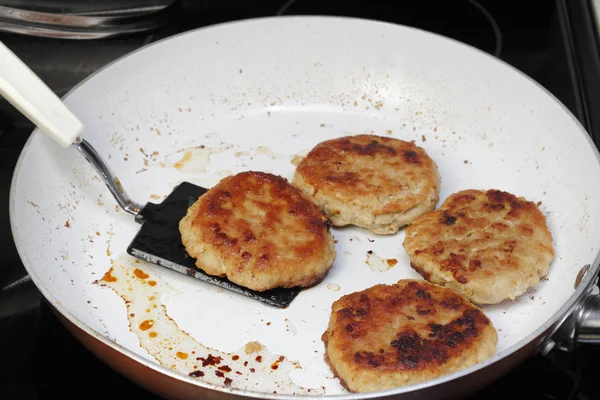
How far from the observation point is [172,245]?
171 cm

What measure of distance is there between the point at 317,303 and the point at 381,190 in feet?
1.12

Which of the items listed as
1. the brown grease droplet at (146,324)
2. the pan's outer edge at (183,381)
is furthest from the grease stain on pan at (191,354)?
the pan's outer edge at (183,381)

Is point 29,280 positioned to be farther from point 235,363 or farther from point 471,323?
point 471,323

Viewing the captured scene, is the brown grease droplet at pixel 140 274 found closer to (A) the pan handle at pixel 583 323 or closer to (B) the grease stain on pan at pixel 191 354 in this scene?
(B) the grease stain on pan at pixel 191 354

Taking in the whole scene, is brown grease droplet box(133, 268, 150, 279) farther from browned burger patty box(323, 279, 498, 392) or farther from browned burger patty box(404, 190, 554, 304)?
browned burger patty box(404, 190, 554, 304)

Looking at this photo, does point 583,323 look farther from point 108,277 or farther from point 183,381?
point 108,277

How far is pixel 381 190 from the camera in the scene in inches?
70.5

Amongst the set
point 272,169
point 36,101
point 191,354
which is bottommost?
point 191,354

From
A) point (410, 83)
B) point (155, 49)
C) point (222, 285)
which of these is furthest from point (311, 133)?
point (222, 285)

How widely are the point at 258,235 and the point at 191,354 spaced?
0.31 metres

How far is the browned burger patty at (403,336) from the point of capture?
1378 millimetres

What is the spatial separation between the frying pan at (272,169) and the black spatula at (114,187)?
4 cm

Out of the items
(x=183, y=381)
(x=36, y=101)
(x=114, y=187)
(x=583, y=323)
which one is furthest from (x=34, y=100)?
(x=583, y=323)

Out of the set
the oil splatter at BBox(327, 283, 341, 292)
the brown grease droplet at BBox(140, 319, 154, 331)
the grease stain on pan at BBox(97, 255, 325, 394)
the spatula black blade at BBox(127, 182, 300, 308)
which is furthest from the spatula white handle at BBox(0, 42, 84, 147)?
the oil splatter at BBox(327, 283, 341, 292)
